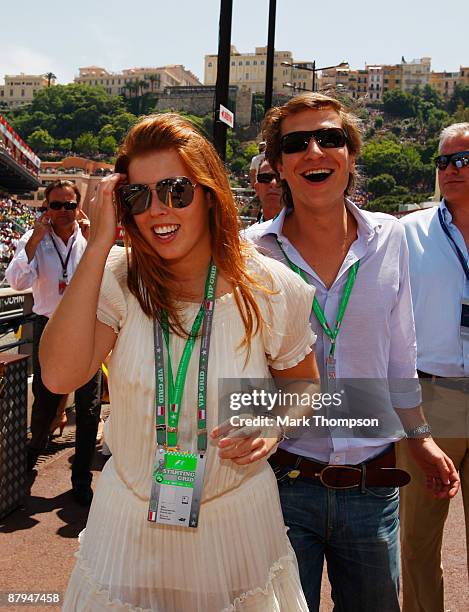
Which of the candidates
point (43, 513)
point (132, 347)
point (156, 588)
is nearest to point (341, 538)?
point (156, 588)

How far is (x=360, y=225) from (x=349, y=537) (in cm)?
92

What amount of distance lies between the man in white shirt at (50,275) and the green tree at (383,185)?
4268 inches

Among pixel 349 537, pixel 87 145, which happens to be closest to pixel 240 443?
pixel 349 537

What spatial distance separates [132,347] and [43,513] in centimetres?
265

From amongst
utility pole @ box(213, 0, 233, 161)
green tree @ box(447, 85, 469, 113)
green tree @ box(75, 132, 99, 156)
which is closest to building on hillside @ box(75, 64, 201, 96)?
green tree @ box(75, 132, 99, 156)

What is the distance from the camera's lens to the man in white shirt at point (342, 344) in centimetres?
201

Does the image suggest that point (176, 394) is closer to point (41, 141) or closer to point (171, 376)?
point (171, 376)

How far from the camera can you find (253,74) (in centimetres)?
14325

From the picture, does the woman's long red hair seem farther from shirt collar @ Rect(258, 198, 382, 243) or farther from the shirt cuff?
the shirt cuff

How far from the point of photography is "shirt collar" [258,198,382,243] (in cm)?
214

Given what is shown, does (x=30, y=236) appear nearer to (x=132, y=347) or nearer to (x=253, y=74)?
(x=132, y=347)

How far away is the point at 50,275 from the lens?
4547 millimetres

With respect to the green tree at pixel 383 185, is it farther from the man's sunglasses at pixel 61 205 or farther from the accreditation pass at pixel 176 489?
the accreditation pass at pixel 176 489

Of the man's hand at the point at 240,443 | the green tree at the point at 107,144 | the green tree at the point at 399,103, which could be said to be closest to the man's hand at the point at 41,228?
the man's hand at the point at 240,443
